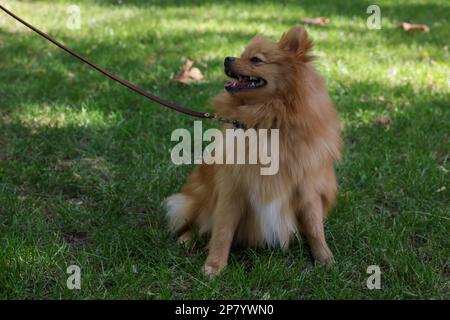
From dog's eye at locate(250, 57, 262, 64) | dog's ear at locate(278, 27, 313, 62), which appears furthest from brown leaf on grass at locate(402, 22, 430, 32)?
dog's eye at locate(250, 57, 262, 64)

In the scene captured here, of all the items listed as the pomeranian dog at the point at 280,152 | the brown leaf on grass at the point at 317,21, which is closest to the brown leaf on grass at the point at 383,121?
the pomeranian dog at the point at 280,152

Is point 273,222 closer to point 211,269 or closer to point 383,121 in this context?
point 211,269

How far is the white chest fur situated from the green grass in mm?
103

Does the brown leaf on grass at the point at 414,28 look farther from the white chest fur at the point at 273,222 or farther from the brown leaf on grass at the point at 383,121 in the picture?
the white chest fur at the point at 273,222

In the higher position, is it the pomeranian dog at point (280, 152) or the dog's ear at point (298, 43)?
the dog's ear at point (298, 43)

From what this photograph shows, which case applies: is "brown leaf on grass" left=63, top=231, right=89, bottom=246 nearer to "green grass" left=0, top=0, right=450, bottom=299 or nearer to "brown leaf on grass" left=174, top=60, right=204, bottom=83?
"green grass" left=0, top=0, right=450, bottom=299

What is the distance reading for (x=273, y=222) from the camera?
327 cm

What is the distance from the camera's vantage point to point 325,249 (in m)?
3.40

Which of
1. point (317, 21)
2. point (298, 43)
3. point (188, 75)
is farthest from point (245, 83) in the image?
point (317, 21)

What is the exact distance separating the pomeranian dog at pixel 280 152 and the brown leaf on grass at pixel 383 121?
2.00 metres

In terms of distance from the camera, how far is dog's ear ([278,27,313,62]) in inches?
125

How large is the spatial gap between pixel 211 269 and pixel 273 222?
1.47ft

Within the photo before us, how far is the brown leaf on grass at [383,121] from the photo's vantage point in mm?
5254

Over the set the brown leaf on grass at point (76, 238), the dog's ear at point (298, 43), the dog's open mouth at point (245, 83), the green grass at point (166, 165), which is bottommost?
the brown leaf on grass at point (76, 238)
